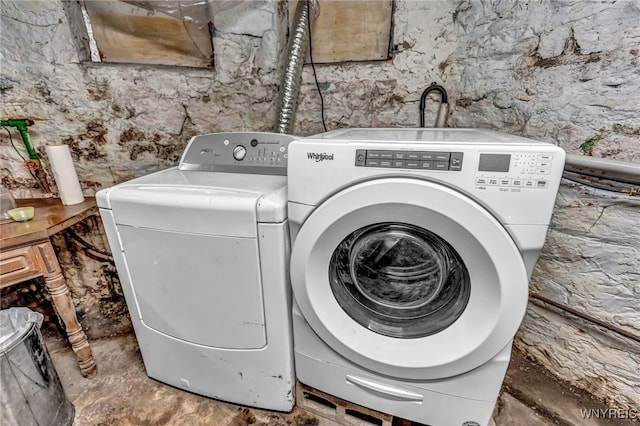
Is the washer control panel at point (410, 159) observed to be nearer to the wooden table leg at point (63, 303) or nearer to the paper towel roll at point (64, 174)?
the wooden table leg at point (63, 303)

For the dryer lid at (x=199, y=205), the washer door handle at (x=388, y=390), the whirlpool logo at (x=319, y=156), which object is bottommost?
the washer door handle at (x=388, y=390)

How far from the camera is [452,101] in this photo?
129cm

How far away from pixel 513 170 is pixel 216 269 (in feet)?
2.43

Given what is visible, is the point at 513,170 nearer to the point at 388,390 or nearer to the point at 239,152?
the point at 388,390

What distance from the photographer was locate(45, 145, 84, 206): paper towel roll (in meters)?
1.11

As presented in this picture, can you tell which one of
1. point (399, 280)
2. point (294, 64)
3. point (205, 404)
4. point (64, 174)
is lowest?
point (205, 404)

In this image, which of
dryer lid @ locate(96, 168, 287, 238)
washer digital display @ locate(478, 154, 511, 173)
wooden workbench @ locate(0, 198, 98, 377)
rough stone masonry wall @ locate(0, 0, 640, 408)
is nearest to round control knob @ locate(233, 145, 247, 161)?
dryer lid @ locate(96, 168, 287, 238)

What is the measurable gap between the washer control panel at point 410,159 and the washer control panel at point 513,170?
0.16ft

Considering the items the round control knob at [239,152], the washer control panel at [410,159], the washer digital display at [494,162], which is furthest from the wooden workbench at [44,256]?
the washer digital display at [494,162]

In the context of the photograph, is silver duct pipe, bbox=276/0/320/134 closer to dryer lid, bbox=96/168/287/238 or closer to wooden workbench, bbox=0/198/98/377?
dryer lid, bbox=96/168/287/238

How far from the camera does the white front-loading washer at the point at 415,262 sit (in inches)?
23.2

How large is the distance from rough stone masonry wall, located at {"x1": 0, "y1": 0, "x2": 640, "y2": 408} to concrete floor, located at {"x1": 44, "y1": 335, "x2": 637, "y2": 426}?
0.27 feet

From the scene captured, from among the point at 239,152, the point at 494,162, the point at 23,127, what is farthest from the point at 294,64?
the point at 23,127

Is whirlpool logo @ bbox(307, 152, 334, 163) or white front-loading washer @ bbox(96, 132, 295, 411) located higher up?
whirlpool logo @ bbox(307, 152, 334, 163)
